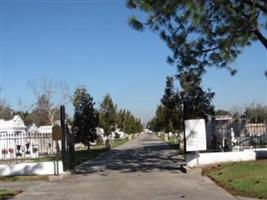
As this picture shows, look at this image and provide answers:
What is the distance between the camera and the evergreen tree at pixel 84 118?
54.0m

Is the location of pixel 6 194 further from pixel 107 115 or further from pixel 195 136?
pixel 107 115

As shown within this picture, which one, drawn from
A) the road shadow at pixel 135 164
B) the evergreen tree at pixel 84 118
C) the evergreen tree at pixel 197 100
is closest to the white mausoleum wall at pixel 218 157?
the road shadow at pixel 135 164

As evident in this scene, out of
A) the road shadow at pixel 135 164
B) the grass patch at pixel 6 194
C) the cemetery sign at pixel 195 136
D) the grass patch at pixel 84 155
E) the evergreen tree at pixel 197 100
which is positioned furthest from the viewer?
the evergreen tree at pixel 197 100

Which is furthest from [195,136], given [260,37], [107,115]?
[107,115]

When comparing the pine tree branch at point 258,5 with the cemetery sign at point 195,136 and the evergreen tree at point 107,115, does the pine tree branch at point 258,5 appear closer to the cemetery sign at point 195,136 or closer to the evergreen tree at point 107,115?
the cemetery sign at point 195,136

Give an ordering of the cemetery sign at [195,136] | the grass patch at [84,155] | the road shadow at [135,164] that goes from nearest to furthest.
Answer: the cemetery sign at [195,136]
the road shadow at [135,164]
the grass patch at [84,155]

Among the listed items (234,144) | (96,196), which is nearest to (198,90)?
(234,144)

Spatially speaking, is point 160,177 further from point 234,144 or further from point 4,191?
point 234,144

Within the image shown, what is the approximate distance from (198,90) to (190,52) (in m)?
18.3

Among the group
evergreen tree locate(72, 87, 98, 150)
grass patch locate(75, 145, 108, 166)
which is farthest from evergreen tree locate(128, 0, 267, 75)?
evergreen tree locate(72, 87, 98, 150)

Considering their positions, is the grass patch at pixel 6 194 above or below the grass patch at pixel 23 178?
below

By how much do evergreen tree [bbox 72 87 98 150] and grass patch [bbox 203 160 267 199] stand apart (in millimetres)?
32191

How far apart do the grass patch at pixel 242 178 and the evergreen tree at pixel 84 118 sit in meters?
32.2

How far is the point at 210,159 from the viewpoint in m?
23.7
